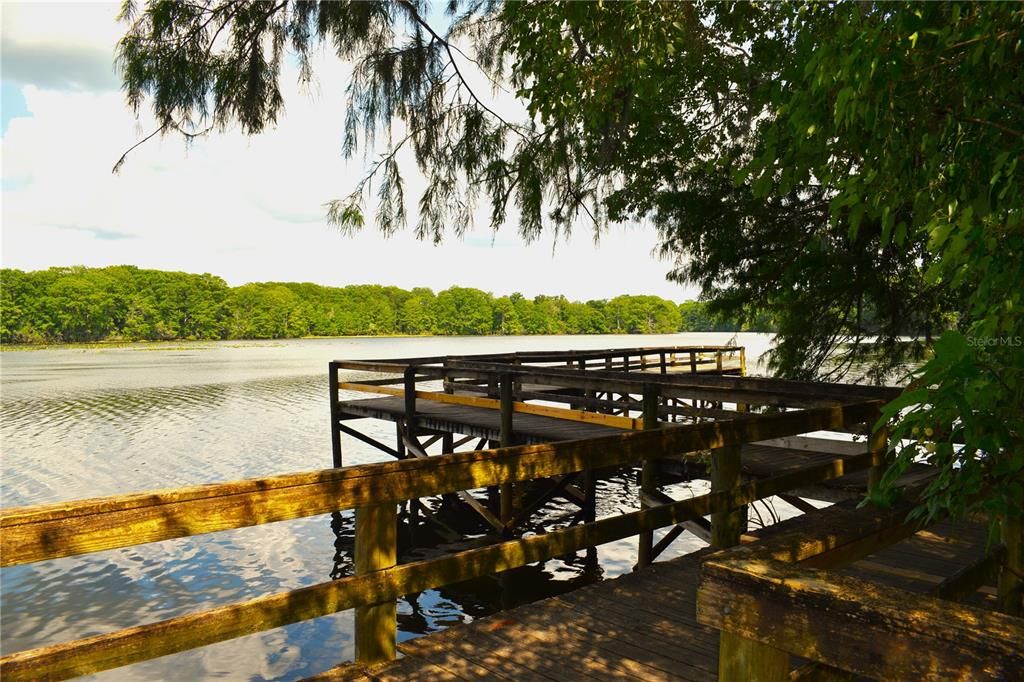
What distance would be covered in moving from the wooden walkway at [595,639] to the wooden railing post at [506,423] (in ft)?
19.4

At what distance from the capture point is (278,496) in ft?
9.41

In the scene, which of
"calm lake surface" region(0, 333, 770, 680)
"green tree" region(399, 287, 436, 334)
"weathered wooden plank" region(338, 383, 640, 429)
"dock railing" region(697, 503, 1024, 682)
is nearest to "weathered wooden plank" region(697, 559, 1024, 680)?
"dock railing" region(697, 503, 1024, 682)

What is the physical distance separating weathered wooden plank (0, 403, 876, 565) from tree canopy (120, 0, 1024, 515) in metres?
1.63

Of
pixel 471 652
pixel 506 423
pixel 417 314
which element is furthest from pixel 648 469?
pixel 417 314

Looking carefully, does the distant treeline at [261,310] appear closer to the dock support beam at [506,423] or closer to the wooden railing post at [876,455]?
the dock support beam at [506,423]

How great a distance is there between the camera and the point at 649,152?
1109cm

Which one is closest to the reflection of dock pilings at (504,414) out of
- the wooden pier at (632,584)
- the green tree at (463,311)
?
the wooden pier at (632,584)

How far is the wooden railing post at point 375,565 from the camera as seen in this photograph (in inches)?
122

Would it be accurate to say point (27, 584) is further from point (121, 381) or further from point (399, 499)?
→ point (121, 381)

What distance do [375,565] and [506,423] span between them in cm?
772

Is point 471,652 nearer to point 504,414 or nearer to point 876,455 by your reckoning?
point 876,455

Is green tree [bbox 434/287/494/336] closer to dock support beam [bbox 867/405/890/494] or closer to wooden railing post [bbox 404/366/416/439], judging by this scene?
wooden railing post [bbox 404/366/416/439]

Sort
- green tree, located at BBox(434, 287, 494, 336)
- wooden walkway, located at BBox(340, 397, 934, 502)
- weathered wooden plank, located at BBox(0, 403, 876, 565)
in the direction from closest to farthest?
weathered wooden plank, located at BBox(0, 403, 876, 565) → wooden walkway, located at BBox(340, 397, 934, 502) → green tree, located at BBox(434, 287, 494, 336)

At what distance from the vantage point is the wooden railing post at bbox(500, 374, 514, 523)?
34.6ft
